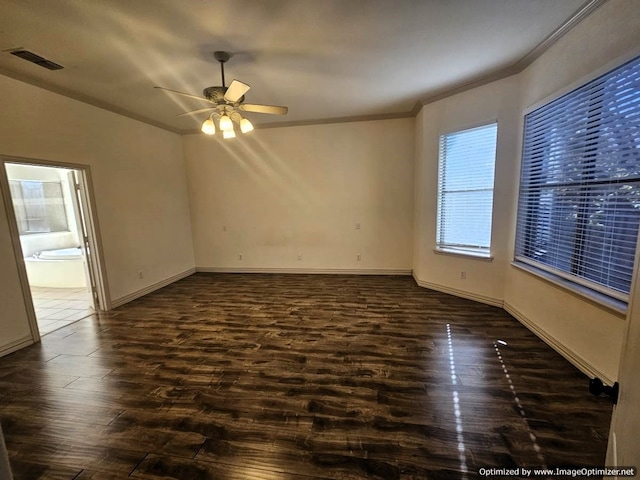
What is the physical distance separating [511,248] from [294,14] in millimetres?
3324

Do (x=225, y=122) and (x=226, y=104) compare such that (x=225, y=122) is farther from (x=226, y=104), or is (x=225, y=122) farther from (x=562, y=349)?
(x=562, y=349)

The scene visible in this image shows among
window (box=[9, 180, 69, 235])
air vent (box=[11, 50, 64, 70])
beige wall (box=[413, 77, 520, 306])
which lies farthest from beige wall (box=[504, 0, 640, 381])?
window (box=[9, 180, 69, 235])

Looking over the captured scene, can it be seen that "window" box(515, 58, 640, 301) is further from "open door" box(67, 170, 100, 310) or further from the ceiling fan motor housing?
"open door" box(67, 170, 100, 310)

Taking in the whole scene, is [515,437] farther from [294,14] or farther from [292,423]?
[294,14]

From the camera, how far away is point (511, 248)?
10.8 feet

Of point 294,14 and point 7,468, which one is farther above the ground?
point 294,14

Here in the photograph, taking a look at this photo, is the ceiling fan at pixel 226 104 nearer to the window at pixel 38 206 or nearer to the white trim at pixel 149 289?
the white trim at pixel 149 289

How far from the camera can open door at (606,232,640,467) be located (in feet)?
2.39

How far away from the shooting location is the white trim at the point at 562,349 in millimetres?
2132

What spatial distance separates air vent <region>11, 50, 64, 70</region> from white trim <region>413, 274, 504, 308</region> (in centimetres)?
516

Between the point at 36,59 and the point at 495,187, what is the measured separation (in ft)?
16.4

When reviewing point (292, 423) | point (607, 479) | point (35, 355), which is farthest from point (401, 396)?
point (35, 355)

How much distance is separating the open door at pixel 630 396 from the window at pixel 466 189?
304cm

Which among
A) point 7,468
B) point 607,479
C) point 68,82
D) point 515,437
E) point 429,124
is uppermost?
point 68,82
